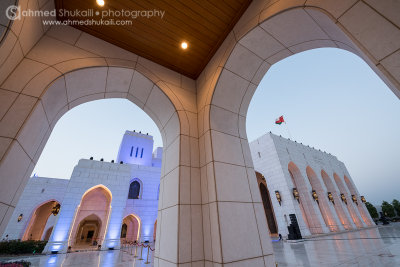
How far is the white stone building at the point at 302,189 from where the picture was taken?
13.9 m

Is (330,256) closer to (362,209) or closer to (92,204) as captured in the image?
(92,204)

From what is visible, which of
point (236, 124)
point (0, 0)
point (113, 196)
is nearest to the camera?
point (0, 0)

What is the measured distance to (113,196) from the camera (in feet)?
47.4

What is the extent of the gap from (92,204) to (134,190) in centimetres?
455

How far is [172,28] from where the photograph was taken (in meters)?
3.14

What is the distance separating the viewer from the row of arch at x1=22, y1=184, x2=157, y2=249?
14.1 metres

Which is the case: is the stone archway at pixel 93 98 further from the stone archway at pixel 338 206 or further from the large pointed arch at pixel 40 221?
the large pointed arch at pixel 40 221

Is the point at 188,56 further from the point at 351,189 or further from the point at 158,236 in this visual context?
the point at 351,189

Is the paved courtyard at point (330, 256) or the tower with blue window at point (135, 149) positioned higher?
the tower with blue window at point (135, 149)

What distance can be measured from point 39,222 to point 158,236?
86.0 feet

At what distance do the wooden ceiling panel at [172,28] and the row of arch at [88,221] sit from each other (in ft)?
48.1

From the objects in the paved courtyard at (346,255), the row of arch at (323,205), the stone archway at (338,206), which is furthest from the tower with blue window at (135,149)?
the stone archway at (338,206)

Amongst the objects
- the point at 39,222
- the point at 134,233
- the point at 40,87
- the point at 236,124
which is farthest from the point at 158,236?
the point at 39,222

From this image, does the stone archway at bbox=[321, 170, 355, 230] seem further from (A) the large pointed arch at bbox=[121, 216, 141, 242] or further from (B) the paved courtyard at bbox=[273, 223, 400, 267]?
(A) the large pointed arch at bbox=[121, 216, 141, 242]
